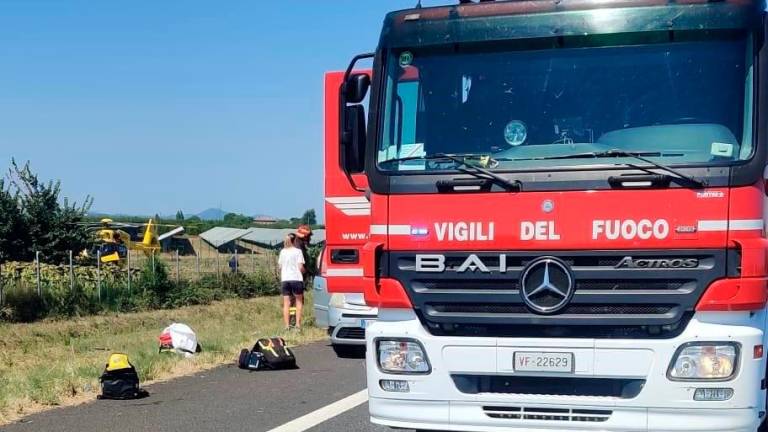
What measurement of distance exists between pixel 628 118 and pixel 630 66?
0.35 meters

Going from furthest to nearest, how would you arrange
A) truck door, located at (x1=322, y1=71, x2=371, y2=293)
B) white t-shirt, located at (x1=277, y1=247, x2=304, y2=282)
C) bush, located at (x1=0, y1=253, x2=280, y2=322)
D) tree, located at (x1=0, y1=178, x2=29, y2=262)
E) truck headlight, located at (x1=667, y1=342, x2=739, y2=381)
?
tree, located at (x1=0, y1=178, x2=29, y2=262), bush, located at (x1=0, y1=253, x2=280, y2=322), white t-shirt, located at (x1=277, y1=247, x2=304, y2=282), truck door, located at (x1=322, y1=71, x2=371, y2=293), truck headlight, located at (x1=667, y1=342, x2=739, y2=381)

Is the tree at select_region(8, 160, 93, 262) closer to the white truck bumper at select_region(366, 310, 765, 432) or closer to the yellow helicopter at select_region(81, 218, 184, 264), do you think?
the yellow helicopter at select_region(81, 218, 184, 264)

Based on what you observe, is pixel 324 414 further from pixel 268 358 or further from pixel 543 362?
pixel 543 362

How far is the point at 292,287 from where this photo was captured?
15.0m

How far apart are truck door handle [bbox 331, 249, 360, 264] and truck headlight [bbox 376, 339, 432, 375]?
588cm

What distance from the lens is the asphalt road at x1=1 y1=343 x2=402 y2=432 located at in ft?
24.8

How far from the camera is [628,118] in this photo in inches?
223

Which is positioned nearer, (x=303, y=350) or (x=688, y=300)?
(x=688, y=300)

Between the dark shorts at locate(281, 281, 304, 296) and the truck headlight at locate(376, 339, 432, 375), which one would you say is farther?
the dark shorts at locate(281, 281, 304, 296)

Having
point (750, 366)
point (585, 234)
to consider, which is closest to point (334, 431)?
point (585, 234)

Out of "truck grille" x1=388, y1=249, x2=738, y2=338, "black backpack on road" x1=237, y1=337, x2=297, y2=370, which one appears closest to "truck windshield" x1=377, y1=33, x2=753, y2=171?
"truck grille" x1=388, y1=249, x2=738, y2=338

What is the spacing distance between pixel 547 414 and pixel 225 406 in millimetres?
3895

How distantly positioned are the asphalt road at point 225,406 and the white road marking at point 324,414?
8 cm

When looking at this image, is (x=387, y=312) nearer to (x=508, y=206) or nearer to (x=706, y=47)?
(x=508, y=206)
